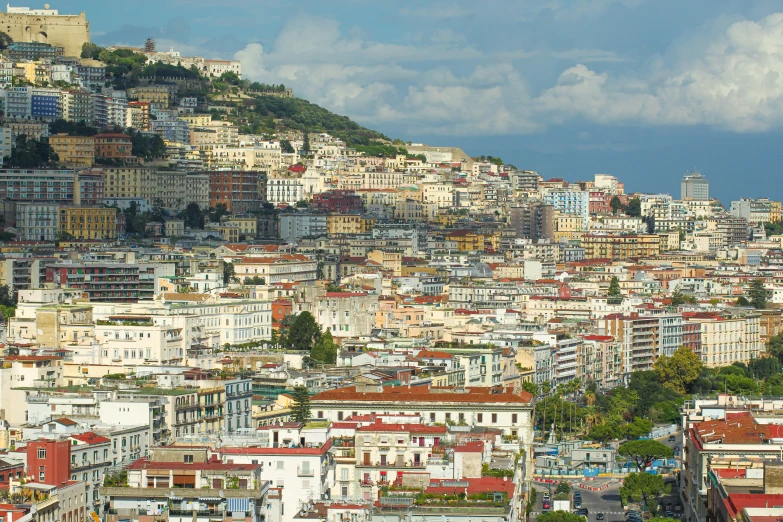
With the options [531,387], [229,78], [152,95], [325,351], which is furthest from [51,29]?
[531,387]

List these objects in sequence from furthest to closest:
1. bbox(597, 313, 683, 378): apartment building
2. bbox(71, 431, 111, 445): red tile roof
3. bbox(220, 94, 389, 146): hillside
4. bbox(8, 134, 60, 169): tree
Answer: bbox(220, 94, 389, 146): hillside < bbox(8, 134, 60, 169): tree < bbox(597, 313, 683, 378): apartment building < bbox(71, 431, 111, 445): red tile roof

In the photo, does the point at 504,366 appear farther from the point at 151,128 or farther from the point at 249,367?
the point at 151,128

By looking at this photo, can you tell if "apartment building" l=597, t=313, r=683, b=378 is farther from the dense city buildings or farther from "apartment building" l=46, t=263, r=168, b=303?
"apartment building" l=46, t=263, r=168, b=303

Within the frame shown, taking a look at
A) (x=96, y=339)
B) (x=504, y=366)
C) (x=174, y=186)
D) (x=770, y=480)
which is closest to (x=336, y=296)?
(x=504, y=366)

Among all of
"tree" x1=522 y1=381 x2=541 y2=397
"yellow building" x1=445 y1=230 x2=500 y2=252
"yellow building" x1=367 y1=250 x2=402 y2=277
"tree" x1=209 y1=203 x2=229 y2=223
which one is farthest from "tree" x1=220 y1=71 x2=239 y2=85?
"tree" x1=522 y1=381 x2=541 y2=397

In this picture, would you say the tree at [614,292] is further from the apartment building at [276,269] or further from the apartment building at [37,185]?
the apartment building at [37,185]

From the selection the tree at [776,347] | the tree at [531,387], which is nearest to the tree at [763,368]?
the tree at [776,347]
